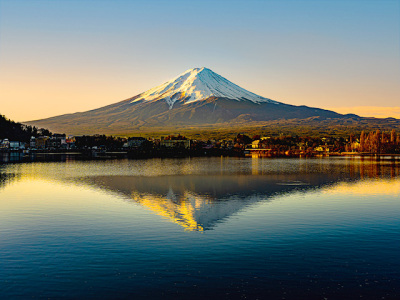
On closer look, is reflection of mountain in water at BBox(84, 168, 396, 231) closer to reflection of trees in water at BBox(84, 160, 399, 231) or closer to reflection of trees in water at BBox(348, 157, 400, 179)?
reflection of trees in water at BBox(84, 160, 399, 231)

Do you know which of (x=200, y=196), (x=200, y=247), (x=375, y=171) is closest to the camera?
(x=200, y=247)

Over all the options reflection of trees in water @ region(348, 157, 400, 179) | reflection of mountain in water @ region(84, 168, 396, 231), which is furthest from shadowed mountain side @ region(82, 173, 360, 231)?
reflection of trees in water @ region(348, 157, 400, 179)

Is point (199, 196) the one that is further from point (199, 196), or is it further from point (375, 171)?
point (375, 171)

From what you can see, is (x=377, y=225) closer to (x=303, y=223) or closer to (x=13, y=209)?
(x=303, y=223)

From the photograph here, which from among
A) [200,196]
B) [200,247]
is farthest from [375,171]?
[200,247]

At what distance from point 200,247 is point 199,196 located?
21.0 meters

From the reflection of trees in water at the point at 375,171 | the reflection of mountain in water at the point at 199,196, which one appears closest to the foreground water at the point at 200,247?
the reflection of mountain in water at the point at 199,196

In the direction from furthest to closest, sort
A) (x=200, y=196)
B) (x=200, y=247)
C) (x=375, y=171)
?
(x=375, y=171)
(x=200, y=196)
(x=200, y=247)

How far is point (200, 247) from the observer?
21.4 m

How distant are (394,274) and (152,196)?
27252 mm

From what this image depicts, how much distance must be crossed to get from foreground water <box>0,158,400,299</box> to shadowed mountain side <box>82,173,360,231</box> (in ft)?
0.57

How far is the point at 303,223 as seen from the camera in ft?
90.9

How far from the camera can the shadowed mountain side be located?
30.4 metres

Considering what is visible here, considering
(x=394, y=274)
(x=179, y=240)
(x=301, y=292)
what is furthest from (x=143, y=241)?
(x=394, y=274)
